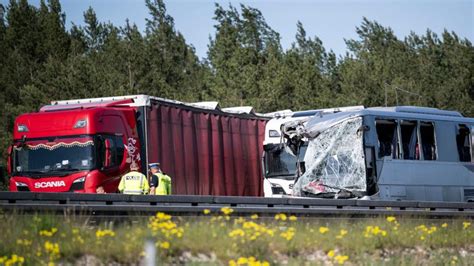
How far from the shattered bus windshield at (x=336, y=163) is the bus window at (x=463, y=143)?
4164 mm

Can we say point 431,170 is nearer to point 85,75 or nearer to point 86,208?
point 86,208

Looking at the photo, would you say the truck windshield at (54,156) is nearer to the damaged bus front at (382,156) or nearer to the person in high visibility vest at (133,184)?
the person in high visibility vest at (133,184)

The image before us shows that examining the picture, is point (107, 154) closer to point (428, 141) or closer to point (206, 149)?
point (206, 149)

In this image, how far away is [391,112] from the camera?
925 inches

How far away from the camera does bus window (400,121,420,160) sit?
76.9ft

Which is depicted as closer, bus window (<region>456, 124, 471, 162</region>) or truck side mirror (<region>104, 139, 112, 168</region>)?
truck side mirror (<region>104, 139, 112, 168</region>)

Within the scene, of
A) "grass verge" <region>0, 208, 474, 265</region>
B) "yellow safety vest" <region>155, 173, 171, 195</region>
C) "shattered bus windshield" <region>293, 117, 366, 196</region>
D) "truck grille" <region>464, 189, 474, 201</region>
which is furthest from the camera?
"truck grille" <region>464, 189, 474, 201</region>

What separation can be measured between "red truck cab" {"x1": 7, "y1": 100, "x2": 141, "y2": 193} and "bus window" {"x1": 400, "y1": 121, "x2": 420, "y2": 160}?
6.53m

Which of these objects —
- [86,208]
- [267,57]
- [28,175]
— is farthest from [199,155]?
[267,57]

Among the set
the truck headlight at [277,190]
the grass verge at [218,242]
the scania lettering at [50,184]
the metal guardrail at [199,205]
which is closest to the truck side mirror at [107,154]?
the scania lettering at [50,184]

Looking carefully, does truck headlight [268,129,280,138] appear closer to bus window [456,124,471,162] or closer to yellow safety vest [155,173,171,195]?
bus window [456,124,471,162]

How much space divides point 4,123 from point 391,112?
84.9 feet

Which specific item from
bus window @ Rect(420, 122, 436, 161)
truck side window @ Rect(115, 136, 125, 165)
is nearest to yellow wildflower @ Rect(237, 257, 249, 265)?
truck side window @ Rect(115, 136, 125, 165)

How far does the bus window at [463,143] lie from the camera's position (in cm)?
2533
